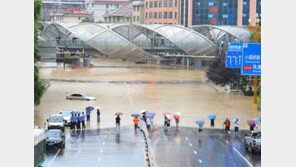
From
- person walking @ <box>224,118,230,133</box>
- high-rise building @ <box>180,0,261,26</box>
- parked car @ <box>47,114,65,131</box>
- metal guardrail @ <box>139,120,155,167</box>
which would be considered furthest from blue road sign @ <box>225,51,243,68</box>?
high-rise building @ <box>180,0,261,26</box>

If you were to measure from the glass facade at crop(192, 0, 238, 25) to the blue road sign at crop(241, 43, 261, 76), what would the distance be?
81.4 metres

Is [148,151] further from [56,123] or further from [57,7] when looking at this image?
[57,7]

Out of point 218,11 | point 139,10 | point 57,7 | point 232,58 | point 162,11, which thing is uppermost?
point 57,7

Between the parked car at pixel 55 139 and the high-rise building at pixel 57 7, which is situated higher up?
the high-rise building at pixel 57 7

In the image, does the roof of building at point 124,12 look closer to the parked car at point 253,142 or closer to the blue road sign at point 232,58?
the blue road sign at point 232,58

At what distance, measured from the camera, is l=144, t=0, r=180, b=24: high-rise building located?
114250mm

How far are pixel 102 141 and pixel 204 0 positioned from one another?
8557 centimetres

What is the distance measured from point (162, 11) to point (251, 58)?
9421cm

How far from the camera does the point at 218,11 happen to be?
344 feet

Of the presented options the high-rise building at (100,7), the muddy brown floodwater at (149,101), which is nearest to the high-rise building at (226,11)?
the muddy brown floodwater at (149,101)

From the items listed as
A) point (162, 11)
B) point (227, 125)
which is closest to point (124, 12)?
point (162, 11)

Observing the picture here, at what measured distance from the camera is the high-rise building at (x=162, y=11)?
11425cm

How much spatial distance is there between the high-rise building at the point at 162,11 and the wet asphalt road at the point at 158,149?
88.7 metres

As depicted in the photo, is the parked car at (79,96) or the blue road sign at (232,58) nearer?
the blue road sign at (232,58)
